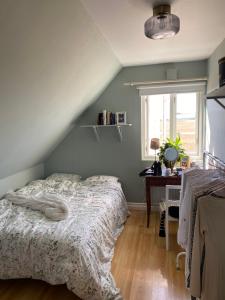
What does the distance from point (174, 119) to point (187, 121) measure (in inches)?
7.8

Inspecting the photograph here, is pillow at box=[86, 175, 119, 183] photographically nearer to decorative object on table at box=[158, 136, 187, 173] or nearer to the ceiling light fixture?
decorative object on table at box=[158, 136, 187, 173]

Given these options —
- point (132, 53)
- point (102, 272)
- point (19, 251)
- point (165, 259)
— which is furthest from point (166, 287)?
point (132, 53)

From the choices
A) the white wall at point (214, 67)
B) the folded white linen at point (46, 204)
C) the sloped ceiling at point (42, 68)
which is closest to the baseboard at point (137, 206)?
the folded white linen at point (46, 204)

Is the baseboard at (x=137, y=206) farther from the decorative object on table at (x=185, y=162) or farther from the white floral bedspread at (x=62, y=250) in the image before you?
the white floral bedspread at (x=62, y=250)

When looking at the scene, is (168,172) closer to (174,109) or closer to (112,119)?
(174,109)

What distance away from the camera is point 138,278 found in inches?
86.2

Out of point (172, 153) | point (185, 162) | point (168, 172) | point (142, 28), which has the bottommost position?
point (168, 172)

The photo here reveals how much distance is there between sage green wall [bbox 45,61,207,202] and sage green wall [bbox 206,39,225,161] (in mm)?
455

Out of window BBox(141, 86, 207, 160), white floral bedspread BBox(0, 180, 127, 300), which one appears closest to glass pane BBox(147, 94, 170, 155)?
window BBox(141, 86, 207, 160)

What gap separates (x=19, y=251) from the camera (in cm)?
195

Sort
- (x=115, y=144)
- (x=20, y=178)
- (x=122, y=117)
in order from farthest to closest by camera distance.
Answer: (x=115, y=144), (x=122, y=117), (x=20, y=178)

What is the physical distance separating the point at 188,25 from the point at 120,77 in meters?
1.68

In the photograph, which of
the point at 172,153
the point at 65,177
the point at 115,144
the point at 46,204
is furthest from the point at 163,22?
the point at 65,177

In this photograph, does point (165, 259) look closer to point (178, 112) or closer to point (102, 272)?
point (102, 272)
